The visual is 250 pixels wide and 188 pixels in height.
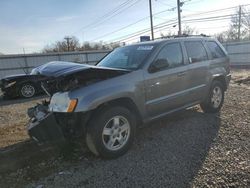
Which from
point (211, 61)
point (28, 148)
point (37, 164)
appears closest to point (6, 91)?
point (28, 148)

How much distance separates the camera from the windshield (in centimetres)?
459

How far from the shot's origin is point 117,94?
3.88 m

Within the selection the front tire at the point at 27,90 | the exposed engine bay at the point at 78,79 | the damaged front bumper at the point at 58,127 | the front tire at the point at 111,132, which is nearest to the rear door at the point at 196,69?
the front tire at the point at 111,132

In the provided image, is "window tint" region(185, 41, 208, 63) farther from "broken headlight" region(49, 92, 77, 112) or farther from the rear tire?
"broken headlight" region(49, 92, 77, 112)

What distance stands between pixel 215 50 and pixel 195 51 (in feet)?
3.03

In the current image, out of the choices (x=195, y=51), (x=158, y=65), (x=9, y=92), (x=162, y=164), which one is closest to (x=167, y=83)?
(x=158, y=65)

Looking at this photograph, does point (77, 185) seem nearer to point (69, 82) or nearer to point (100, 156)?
point (100, 156)

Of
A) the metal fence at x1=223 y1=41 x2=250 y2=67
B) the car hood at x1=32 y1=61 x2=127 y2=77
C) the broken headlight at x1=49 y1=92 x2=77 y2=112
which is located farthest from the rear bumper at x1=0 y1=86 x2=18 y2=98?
the metal fence at x1=223 y1=41 x2=250 y2=67

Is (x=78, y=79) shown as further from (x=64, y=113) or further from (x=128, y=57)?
(x=128, y=57)

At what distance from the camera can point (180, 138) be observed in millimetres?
4609

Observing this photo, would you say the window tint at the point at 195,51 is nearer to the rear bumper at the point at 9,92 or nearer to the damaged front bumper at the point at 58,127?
the damaged front bumper at the point at 58,127

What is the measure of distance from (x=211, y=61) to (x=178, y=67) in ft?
4.37

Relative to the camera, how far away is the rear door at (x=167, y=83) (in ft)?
14.5

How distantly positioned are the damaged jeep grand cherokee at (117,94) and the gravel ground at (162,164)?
364 millimetres
